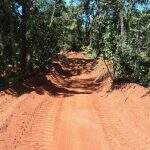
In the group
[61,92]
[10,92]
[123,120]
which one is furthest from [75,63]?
[123,120]

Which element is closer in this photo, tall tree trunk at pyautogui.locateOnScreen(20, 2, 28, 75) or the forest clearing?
the forest clearing

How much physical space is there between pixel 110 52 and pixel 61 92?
388 cm

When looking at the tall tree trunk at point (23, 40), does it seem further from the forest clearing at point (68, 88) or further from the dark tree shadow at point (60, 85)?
the dark tree shadow at point (60, 85)

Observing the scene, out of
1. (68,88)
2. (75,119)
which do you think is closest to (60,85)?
(68,88)

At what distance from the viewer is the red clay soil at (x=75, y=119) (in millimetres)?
15938

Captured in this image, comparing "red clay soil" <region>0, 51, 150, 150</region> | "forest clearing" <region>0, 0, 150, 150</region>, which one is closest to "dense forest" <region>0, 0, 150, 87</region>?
"forest clearing" <region>0, 0, 150, 150</region>

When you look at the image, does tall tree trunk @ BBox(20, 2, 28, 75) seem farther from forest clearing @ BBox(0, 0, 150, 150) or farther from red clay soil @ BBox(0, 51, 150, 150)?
red clay soil @ BBox(0, 51, 150, 150)

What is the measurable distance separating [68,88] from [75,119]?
1008 cm

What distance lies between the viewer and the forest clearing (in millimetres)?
16578

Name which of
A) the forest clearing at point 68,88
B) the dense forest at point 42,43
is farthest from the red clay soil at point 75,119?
the dense forest at point 42,43

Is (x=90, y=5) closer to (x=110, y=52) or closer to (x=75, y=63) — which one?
(x=75, y=63)

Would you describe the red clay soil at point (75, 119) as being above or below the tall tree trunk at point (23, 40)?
below

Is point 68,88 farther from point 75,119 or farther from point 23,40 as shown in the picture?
point 75,119

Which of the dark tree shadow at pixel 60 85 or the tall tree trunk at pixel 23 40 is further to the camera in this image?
the tall tree trunk at pixel 23 40
